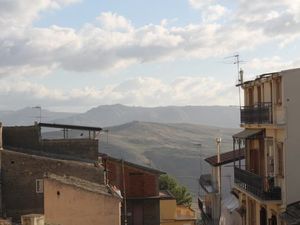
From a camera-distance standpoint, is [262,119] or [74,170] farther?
[74,170]

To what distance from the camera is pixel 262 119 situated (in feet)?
102

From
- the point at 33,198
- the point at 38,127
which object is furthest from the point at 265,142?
the point at 38,127

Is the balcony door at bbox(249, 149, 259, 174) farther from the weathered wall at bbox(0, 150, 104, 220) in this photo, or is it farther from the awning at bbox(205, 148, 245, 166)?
the weathered wall at bbox(0, 150, 104, 220)

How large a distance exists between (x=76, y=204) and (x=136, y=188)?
1626cm

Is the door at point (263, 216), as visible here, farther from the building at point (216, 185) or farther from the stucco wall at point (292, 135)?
the building at point (216, 185)

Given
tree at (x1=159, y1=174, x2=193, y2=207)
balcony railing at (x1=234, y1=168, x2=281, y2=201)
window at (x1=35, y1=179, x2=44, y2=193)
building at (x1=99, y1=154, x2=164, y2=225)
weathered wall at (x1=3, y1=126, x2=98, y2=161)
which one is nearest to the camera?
balcony railing at (x1=234, y1=168, x2=281, y2=201)

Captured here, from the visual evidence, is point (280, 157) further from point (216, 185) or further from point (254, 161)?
point (216, 185)

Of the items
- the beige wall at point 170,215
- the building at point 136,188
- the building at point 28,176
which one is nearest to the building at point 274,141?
the building at point 28,176

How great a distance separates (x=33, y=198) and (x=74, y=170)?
2.99 metres

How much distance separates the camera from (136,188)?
48.2 metres

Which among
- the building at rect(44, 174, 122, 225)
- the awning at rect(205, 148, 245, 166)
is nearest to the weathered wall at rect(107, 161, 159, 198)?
the awning at rect(205, 148, 245, 166)

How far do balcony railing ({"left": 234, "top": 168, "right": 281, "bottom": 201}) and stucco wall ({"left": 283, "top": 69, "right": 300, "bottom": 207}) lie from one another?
1.12 metres

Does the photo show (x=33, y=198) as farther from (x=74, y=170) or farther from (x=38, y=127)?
(x=38, y=127)

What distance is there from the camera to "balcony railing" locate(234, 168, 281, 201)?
29.1 m
